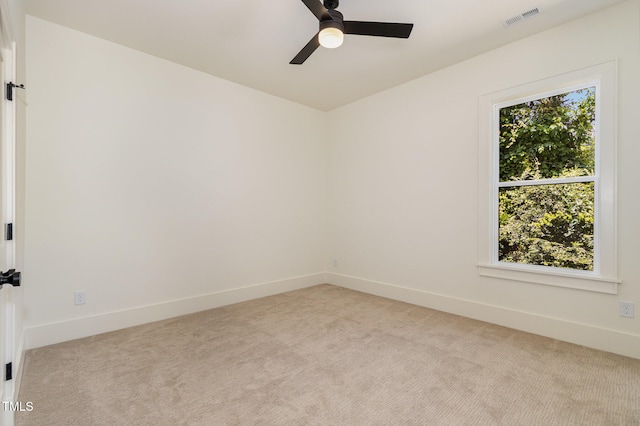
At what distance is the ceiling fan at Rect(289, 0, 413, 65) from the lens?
79.2 inches

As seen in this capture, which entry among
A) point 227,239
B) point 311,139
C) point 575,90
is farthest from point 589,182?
point 227,239

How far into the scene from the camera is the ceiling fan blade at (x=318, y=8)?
191 cm

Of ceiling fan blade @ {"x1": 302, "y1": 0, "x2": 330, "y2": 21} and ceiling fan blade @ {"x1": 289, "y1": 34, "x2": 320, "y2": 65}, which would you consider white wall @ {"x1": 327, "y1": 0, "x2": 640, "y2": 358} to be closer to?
ceiling fan blade @ {"x1": 289, "y1": 34, "x2": 320, "y2": 65}

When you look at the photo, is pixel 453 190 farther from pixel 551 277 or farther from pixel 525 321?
pixel 525 321

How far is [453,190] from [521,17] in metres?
1.67

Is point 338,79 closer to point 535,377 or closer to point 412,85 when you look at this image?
point 412,85

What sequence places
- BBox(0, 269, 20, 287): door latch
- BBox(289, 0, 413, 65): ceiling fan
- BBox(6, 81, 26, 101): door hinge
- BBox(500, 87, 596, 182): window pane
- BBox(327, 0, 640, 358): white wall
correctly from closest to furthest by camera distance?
BBox(0, 269, 20, 287): door latch, BBox(6, 81, 26, 101): door hinge, BBox(289, 0, 413, 65): ceiling fan, BBox(327, 0, 640, 358): white wall, BBox(500, 87, 596, 182): window pane

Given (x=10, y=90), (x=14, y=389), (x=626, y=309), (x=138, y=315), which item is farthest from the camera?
(x=138, y=315)

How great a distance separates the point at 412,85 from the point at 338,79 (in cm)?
95

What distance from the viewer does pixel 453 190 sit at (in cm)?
344

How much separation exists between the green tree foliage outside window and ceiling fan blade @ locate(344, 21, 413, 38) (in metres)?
1.68

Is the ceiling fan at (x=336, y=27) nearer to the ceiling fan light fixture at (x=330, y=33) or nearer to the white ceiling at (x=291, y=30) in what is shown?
the ceiling fan light fixture at (x=330, y=33)

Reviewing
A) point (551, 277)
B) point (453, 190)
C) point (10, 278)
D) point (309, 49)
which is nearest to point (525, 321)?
point (551, 277)

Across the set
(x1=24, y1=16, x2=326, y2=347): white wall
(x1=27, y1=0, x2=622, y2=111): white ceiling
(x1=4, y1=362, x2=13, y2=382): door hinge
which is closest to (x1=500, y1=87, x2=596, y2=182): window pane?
(x1=27, y1=0, x2=622, y2=111): white ceiling
